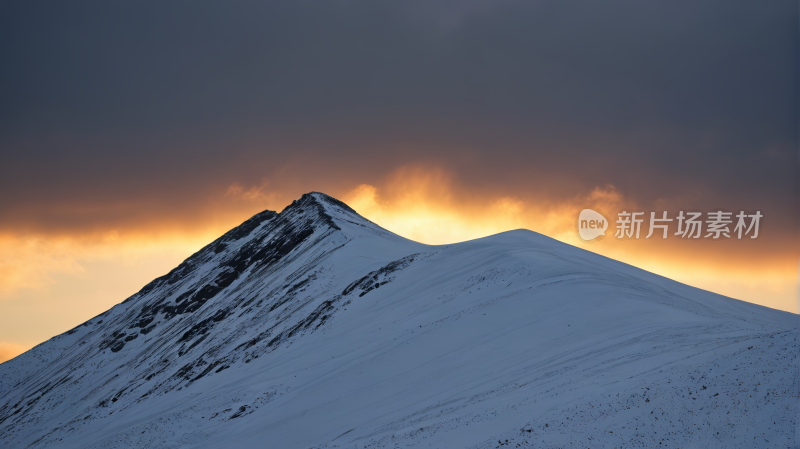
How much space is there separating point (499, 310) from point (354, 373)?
10.9 meters

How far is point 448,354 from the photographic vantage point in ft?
104

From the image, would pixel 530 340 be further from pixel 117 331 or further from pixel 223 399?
pixel 117 331

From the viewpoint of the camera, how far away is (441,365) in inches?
1208

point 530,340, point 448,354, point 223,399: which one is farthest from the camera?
point 223,399

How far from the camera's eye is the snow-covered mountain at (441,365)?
19094 millimetres

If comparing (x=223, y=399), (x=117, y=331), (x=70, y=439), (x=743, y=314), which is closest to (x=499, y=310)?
(x=223, y=399)

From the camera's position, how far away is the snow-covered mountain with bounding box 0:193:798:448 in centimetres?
1909

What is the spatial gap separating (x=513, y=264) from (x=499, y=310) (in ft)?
26.4

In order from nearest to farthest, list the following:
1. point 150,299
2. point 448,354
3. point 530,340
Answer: point 530,340, point 448,354, point 150,299

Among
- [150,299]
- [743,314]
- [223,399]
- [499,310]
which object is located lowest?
[743,314]

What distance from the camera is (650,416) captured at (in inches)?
727

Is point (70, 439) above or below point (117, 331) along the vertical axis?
below

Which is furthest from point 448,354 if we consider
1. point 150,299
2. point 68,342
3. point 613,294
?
point 68,342

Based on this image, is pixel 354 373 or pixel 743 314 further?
pixel 743 314
